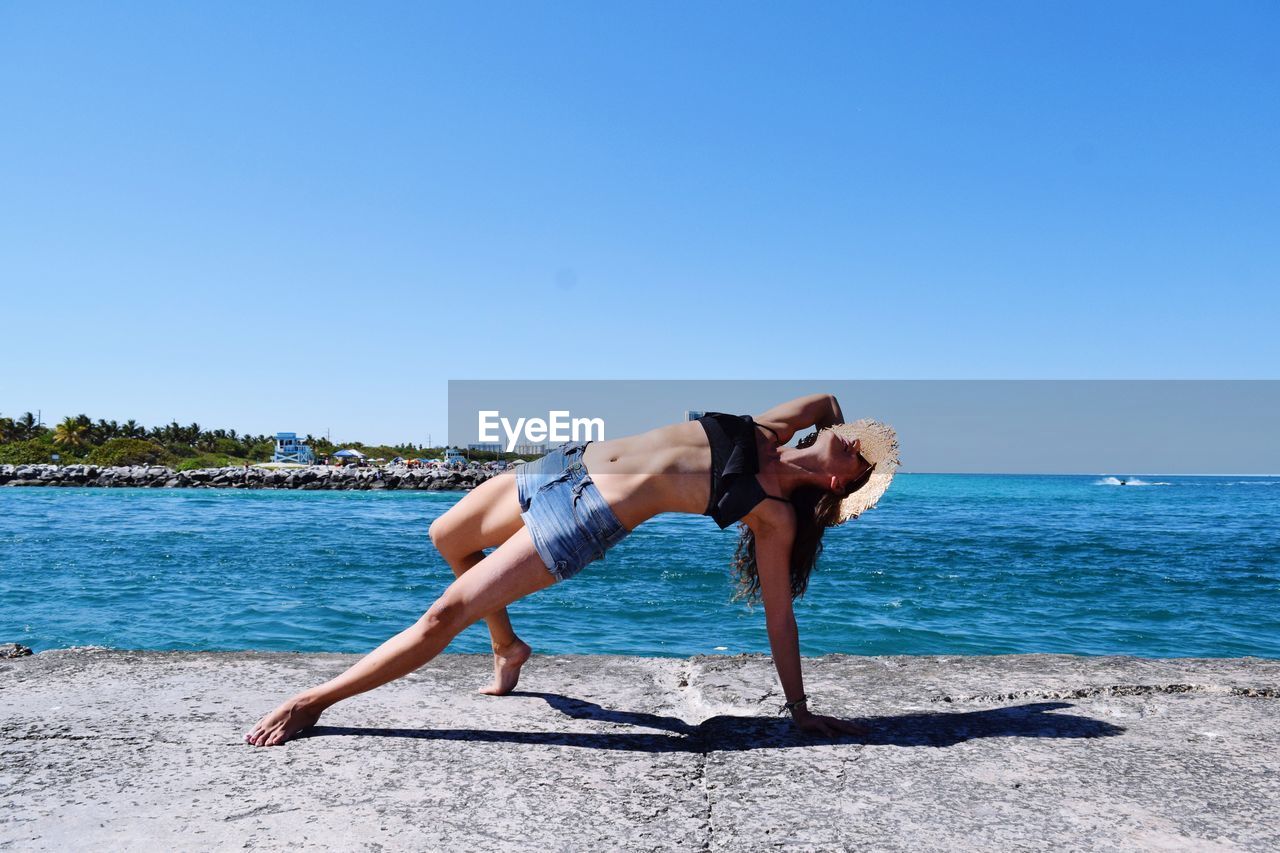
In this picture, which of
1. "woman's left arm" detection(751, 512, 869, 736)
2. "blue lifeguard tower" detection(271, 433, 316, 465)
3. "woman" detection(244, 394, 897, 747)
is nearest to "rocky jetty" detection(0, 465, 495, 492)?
"blue lifeguard tower" detection(271, 433, 316, 465)

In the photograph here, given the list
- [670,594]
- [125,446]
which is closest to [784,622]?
[670,594]

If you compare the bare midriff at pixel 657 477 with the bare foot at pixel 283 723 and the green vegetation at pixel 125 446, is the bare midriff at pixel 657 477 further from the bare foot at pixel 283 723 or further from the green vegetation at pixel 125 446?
the green vegetation at pixel 125 446

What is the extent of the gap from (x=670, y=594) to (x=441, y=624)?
846 centimetres

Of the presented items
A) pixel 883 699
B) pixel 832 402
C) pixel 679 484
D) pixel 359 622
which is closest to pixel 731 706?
pixel 883 699

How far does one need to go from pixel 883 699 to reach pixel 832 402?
1046mm

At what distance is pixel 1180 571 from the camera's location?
14.4 m

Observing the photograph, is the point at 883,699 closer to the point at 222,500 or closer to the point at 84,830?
the point at 84,830

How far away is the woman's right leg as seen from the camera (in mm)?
2822

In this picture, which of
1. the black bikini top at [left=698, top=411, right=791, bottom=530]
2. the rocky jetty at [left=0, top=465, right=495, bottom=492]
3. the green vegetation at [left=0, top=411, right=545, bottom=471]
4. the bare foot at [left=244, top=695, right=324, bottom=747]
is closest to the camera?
the bare foot at [left=244, top=695, right=324, bottom=747]

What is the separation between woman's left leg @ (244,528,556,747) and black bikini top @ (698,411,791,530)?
21.7 inches

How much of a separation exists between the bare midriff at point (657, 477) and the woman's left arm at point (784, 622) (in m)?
0.25

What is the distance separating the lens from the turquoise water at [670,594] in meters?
7.99

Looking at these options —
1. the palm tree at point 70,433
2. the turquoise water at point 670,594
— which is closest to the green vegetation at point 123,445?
the palm tree at point 70,433

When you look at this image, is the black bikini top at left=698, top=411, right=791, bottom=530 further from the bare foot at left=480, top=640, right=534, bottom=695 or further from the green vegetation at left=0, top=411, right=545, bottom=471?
the green vegetation at left=0, top=411, right=545, bottom=471
